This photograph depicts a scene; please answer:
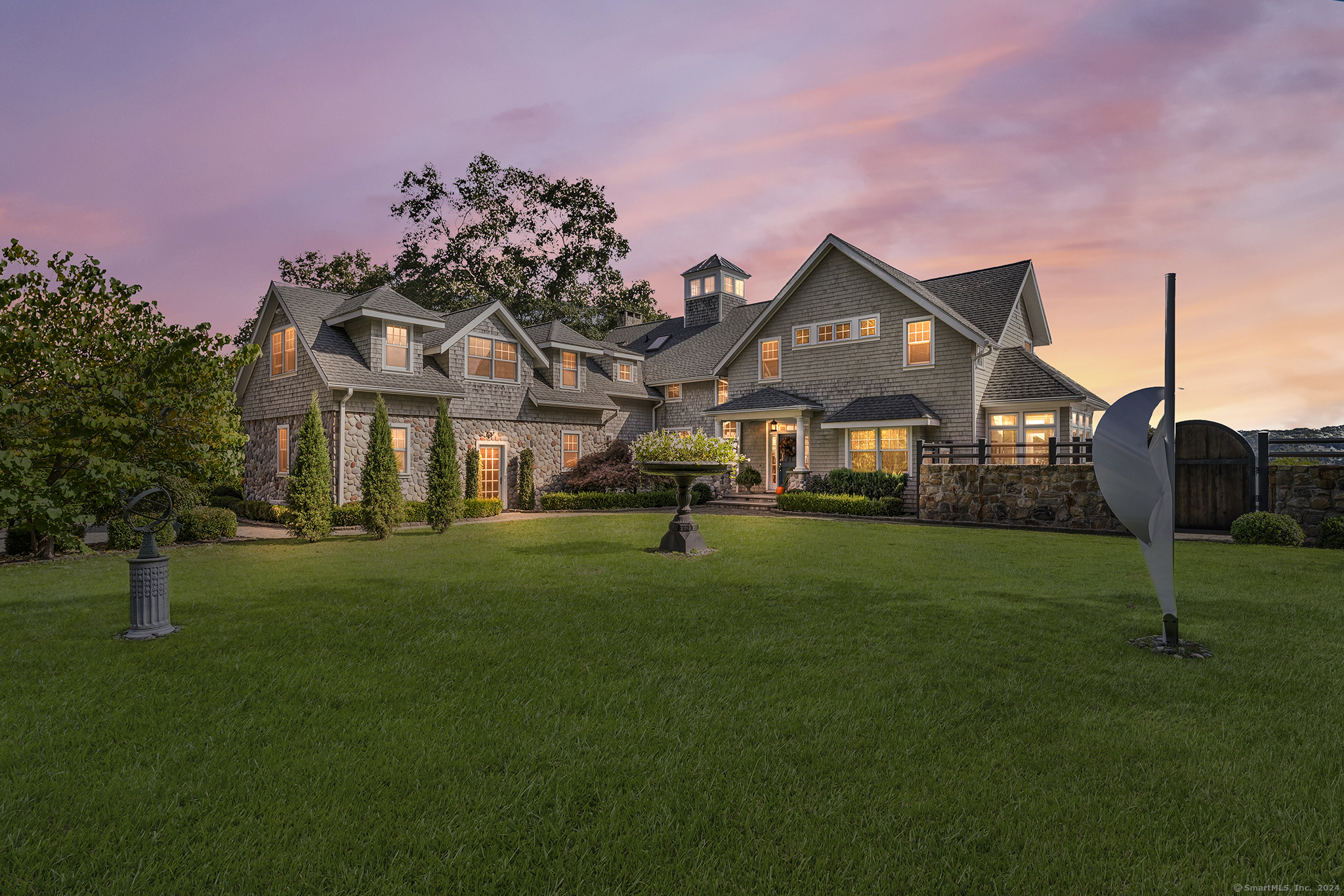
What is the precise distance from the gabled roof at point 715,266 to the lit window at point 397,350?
16.0m

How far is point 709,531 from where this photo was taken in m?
14.8

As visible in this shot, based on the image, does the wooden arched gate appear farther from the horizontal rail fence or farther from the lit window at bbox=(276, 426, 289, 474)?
the lit window at bbox=(276, 426, 289, 474)

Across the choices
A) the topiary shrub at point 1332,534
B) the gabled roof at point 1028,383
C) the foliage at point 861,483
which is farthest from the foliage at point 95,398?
the gabled roof at point 1028,383

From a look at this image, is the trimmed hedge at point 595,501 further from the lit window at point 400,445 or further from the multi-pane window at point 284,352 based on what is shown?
the multi-pane window at point 284,352

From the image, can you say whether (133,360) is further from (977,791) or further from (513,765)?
(977,791)

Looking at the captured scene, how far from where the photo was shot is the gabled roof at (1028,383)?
739 inches

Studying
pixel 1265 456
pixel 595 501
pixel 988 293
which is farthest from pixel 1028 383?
pixel 595 501

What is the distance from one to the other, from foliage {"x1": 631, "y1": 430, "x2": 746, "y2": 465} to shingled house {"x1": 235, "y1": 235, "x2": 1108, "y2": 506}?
1048cm

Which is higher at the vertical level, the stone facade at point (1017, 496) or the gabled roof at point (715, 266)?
the gabled roof at point (715, 266)

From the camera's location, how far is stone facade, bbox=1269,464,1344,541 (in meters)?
12.9

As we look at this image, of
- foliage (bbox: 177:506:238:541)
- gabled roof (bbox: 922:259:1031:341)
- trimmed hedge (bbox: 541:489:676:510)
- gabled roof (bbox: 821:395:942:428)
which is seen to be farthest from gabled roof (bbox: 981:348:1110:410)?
foliage (bbox: 177:506:238:541)

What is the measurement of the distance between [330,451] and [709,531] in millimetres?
11866

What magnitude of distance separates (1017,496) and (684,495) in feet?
33.4

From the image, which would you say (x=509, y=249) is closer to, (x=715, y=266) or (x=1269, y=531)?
(x=715, y=266)
